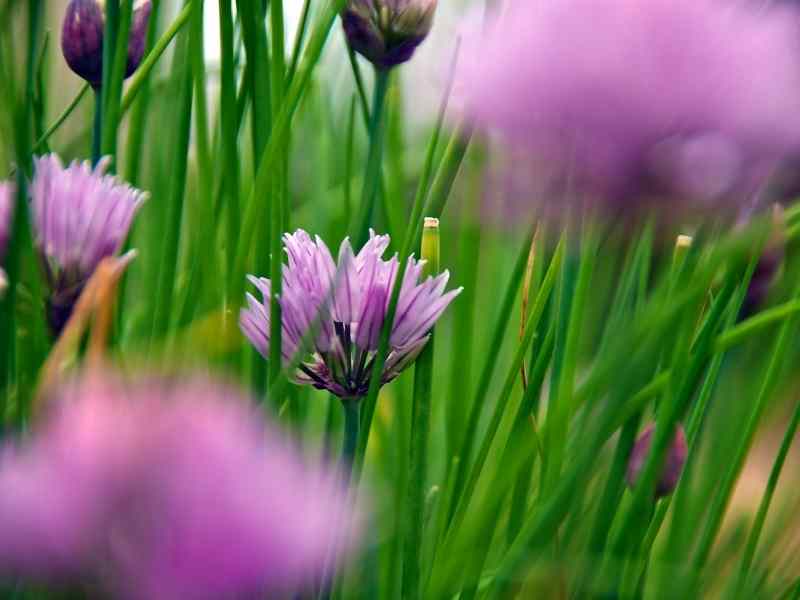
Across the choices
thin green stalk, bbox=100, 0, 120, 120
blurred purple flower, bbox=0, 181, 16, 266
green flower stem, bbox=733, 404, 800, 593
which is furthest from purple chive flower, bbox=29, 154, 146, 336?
green flower stem, bbox=733, 404, 800, 593

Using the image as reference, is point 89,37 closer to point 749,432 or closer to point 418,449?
point 418,449

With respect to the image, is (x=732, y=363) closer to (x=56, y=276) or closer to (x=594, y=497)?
(x=594, y=497)

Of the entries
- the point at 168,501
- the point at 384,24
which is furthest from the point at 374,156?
the point at 168,501

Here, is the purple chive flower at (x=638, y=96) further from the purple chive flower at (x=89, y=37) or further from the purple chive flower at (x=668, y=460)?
the purple chive flower at (x=89, y=37)

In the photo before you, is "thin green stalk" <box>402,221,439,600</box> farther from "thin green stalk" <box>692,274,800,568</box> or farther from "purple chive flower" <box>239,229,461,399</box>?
"thin green stalk" <box>692,274,800,568</box>

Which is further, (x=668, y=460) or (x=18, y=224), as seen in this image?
(x=668, y=460)

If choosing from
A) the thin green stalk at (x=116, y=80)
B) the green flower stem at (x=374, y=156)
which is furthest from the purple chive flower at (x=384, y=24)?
the thin green stalk at (x=116, y=80)

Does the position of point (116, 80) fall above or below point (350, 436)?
above

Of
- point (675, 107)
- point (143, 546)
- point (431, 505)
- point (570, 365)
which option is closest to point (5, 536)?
point (143, 546)
